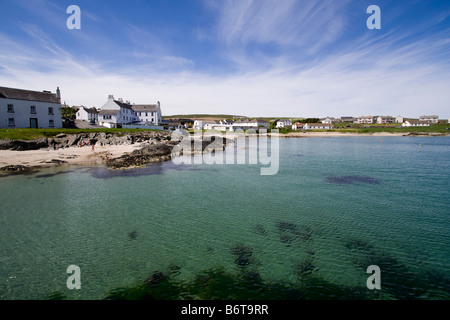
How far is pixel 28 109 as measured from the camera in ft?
161

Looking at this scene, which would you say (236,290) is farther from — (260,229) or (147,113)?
(147,113)

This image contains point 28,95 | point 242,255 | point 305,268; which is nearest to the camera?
point 305,268

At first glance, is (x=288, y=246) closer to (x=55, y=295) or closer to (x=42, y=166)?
(x=55, y=295)

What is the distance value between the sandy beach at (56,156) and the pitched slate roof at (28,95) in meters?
18.8

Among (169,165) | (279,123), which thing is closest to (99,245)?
(169,165)

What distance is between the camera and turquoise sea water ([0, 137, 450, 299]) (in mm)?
9680

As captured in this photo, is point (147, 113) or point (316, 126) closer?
point (147, 113)

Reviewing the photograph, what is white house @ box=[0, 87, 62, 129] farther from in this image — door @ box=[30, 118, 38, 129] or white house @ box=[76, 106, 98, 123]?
white house @ box=[76, 106, 98, 123]

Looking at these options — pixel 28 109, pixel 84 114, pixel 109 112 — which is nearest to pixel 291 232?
pixel 28 109

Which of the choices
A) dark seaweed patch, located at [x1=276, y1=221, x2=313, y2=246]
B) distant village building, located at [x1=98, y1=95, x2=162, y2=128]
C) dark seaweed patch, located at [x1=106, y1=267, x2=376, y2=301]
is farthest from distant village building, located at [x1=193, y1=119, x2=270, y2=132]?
dark seaweed patch, located at [x1=106, y1=267, x2=376, y2=301]

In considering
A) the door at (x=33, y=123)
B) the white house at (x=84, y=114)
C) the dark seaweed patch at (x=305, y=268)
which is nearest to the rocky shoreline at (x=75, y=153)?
the door at (x=33, y=123)

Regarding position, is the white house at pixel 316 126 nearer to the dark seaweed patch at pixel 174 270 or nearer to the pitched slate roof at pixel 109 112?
the pitched slate roof at pixel 109 112

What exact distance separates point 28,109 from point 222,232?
58.5 meters

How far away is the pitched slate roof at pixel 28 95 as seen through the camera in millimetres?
46547
